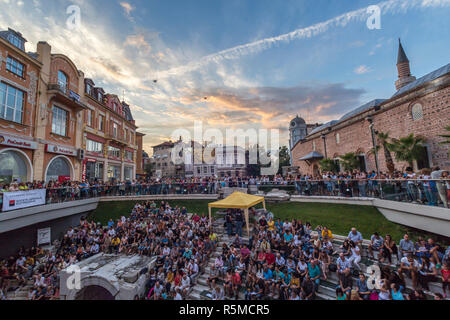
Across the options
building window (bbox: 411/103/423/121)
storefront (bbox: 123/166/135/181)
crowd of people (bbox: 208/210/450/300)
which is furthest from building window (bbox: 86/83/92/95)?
building window (bbox: 411/103/423/121)

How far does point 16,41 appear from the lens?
1511 cm

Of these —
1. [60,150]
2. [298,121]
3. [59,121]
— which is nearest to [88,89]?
[59,121]

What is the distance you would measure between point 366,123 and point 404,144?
6.05 meters

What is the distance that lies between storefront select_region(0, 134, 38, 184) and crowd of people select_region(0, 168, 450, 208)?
129cm

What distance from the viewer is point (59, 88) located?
17.0 meters

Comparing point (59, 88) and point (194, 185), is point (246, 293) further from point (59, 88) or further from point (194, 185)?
point (59, 88)

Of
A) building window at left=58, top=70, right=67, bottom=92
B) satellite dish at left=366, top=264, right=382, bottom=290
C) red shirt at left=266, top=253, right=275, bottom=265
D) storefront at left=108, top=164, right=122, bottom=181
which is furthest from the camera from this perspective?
storefront at left=108, top=164, right=122, bottom=181

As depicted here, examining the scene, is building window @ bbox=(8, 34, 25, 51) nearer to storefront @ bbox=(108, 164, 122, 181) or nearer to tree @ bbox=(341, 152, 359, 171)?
storefront @ bbox=(108, 164, 122, 181)

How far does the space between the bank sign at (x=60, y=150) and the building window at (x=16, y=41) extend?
7571 millimetres

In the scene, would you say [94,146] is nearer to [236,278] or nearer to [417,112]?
[236,278]

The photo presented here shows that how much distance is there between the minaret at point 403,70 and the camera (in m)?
29.6

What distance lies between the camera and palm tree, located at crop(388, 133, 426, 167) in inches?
476

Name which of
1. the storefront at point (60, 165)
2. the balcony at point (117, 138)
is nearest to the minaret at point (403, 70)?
the balcony at point (117, 138)

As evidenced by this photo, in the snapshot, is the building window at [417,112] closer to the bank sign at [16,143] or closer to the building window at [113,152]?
the bank sign at [16,143]
